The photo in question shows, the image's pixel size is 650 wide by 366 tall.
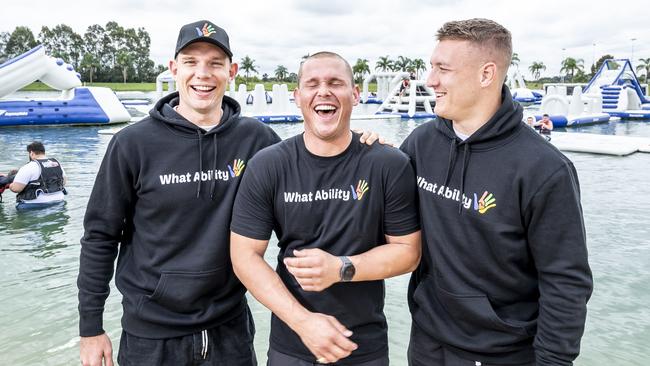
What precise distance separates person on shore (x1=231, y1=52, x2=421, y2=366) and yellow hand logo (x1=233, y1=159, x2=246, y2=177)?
0.20 meters

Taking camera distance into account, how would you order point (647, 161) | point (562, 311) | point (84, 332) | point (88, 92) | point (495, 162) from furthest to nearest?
1. point (88, 92)
2. point (647, 161)
3. point (84, 332)
4. point (495, 162)
5. point (562, 311)

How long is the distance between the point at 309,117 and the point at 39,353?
3477 millimetres

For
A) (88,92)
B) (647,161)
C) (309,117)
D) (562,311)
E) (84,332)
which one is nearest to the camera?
(562,311)

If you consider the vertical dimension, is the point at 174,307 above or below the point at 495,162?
below

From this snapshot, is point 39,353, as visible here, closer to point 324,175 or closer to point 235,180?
point 235,180

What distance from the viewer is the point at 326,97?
2207mm

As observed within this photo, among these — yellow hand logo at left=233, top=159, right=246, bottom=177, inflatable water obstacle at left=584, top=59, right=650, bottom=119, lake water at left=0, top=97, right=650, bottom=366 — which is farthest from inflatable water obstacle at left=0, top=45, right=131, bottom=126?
inflatable water obstacle at left=584, top=59, right=650, bottom=119

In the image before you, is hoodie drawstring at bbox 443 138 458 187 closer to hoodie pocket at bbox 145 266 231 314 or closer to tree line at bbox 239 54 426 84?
hoodie pocket at bbox 145 266 231 314

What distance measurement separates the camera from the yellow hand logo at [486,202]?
2.07 meters

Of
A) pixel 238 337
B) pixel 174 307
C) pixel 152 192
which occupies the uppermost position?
pixel 152 192

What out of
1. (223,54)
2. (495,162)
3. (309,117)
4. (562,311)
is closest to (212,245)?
(309,117)

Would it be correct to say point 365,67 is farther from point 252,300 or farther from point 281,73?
point 252,300

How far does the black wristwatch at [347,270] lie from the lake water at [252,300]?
2.47 m

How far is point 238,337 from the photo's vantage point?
253cm
